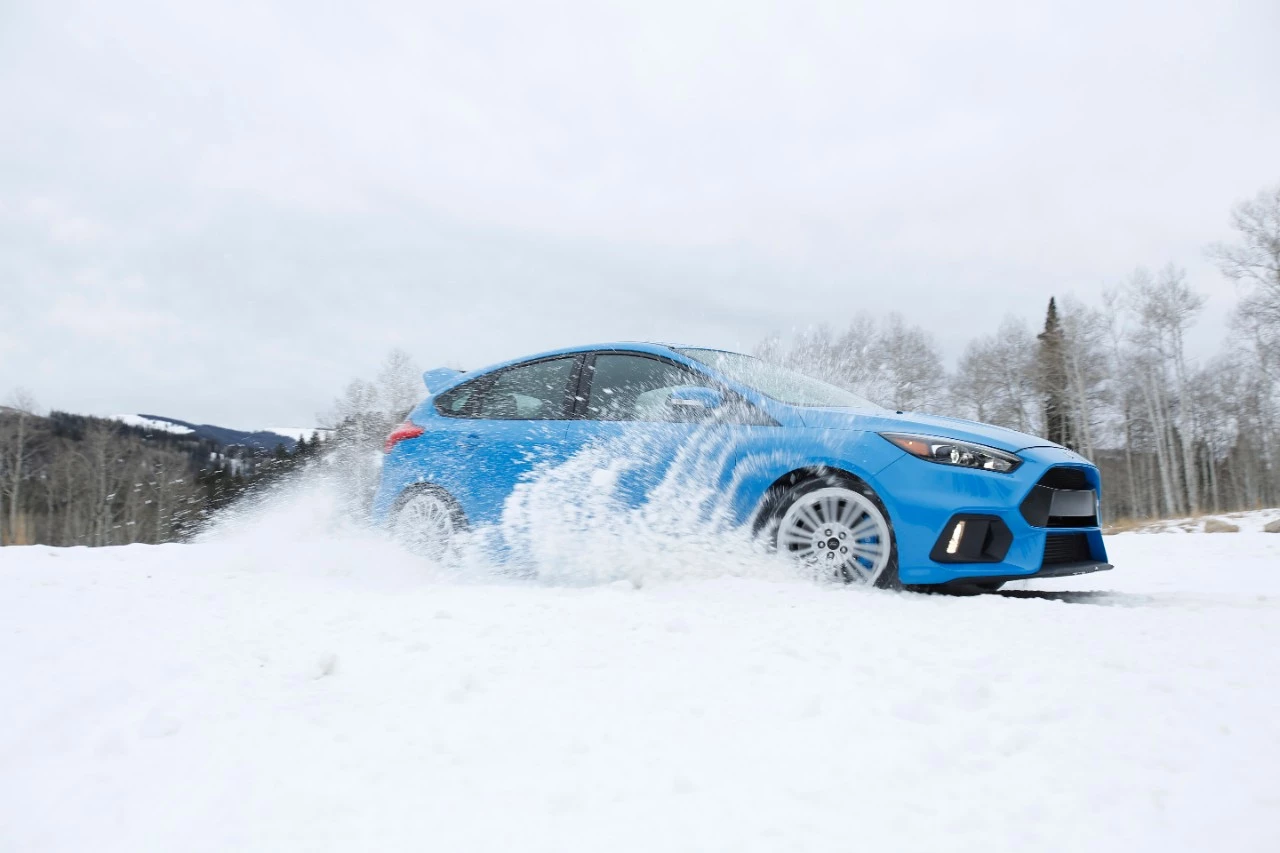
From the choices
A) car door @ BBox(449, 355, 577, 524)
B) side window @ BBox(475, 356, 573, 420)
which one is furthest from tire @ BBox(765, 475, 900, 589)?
side window @ BBox(475, 356, 573, 420)

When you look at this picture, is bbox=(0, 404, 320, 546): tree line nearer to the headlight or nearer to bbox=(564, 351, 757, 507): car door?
bbox=(564, 351, 757, 507): car door

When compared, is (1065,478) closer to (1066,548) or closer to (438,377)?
(1066,548)

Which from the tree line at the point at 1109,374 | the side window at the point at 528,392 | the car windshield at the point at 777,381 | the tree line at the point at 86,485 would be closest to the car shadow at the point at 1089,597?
the car windshield at the point at 777,381

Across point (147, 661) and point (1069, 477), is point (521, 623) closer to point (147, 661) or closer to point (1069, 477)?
point (147, 661)

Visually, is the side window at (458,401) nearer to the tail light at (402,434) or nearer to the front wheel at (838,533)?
the tail light at (402,434)

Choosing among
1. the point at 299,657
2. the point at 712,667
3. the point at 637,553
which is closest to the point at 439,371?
the point at 637,553

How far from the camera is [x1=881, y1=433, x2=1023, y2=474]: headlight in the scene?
3.74 meters

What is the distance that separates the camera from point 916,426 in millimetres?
3934

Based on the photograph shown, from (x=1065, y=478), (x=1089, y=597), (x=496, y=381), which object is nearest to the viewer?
(x=1065, y=478)

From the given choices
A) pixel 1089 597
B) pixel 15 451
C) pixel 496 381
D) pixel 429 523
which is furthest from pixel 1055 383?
pixel 15 451

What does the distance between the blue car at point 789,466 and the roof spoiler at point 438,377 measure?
1.97ft

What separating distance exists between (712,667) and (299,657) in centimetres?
125

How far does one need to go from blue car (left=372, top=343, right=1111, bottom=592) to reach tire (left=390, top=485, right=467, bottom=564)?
0.04 feet

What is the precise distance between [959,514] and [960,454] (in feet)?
0.98
